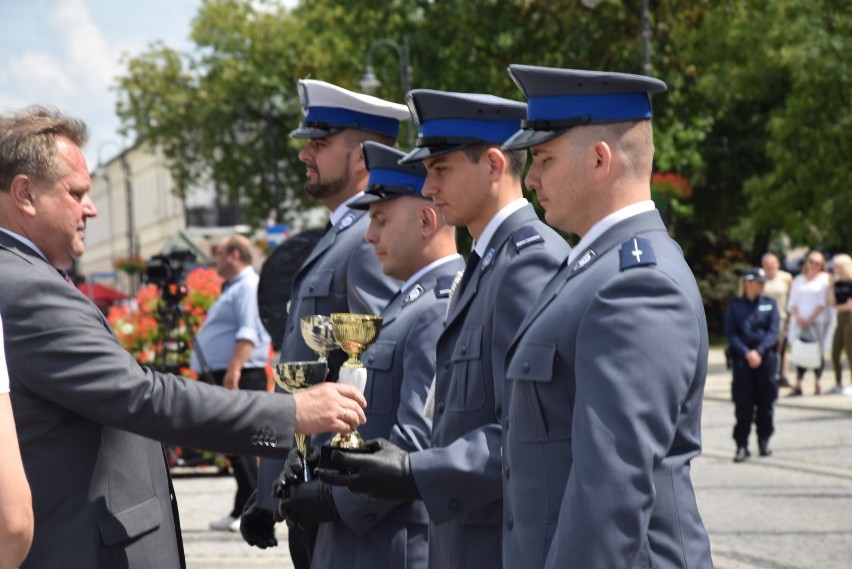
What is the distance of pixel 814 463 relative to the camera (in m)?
13.4

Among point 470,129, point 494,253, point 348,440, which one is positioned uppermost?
point 470,129

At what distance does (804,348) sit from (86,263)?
355ft

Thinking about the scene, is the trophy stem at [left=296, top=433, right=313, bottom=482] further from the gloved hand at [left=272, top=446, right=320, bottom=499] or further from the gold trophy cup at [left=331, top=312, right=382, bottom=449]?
the gold trophy cup at [left=331, top=312, right=382, bottom=449]

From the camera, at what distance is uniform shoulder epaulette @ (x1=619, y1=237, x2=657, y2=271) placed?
10.1ft

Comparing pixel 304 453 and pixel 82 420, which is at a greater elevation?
pixel 82 420

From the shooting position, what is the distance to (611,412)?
2945mm

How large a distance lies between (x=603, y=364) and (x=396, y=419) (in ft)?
5.75

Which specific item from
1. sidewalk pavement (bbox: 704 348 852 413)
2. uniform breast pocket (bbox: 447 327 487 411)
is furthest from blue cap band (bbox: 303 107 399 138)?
sidewalk pavement (bbox: 704 348 852 413)

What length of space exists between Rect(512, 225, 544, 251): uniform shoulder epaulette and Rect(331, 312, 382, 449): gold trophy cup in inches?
21.2

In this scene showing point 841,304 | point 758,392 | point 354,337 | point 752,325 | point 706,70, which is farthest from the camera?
point 706,70

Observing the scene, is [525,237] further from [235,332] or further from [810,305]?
[810,305]

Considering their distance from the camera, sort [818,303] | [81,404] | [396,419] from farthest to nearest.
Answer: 1. [818,303]
2. [396,419]
3. [81,404]

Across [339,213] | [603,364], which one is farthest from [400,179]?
[603,364]

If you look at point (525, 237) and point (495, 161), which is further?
point (495, 161)
